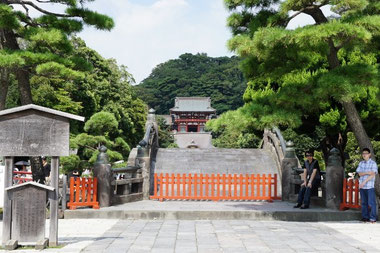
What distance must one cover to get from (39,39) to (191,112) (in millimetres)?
61246

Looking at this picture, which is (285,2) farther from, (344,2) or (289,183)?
(289,183)

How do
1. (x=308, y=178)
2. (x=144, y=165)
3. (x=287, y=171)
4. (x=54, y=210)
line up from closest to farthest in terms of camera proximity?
(x=54, y=210), (x=308, y=178), (x=287, y=171), (x=144, y=165)

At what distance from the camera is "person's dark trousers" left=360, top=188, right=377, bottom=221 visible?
1003 centimetres

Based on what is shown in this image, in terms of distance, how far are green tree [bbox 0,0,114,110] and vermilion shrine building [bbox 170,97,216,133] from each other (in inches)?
2336

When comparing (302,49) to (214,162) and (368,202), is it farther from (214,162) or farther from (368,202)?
(214,162)

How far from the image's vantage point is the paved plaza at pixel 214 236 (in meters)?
7.11

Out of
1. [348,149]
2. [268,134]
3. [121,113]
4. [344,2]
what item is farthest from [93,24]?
[121,113]

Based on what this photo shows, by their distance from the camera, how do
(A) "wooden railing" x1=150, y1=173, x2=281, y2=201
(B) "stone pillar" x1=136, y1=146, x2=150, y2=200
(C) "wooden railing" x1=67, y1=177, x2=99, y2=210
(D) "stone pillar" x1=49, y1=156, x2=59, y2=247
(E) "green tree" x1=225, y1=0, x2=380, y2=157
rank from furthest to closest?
(B) "stone pillar" x1=136, y1=146, x2=150, y2=200
(A) "wooden railing" x1=150, y1=173, x2=281, y2=201
(C) "wooden railing" x1=67, y1=177, x2=99, y2=210
(E) "green tree" x1=225, y1=0, x2=380, y2=157
(D) "stone pillar" x1=49, y1=156, x2=59, y2=247

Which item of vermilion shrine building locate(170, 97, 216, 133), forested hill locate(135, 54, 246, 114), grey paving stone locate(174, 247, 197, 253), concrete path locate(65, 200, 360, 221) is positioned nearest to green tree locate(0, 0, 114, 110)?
concrete path locate(65, 200, 360, 221)

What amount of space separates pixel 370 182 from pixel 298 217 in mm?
1776

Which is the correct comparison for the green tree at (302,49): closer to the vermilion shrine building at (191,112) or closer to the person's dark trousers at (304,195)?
the person's dark trousers at (304,195)

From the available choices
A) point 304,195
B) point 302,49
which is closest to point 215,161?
point 304,195

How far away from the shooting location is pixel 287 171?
14.6m

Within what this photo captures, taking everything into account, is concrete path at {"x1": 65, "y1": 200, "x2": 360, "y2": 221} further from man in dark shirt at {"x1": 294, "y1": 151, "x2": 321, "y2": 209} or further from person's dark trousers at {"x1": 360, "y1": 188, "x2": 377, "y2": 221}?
person's dark trousers at {"x1": 360, "y1": 188, "x2": 377, "y2": 221}
